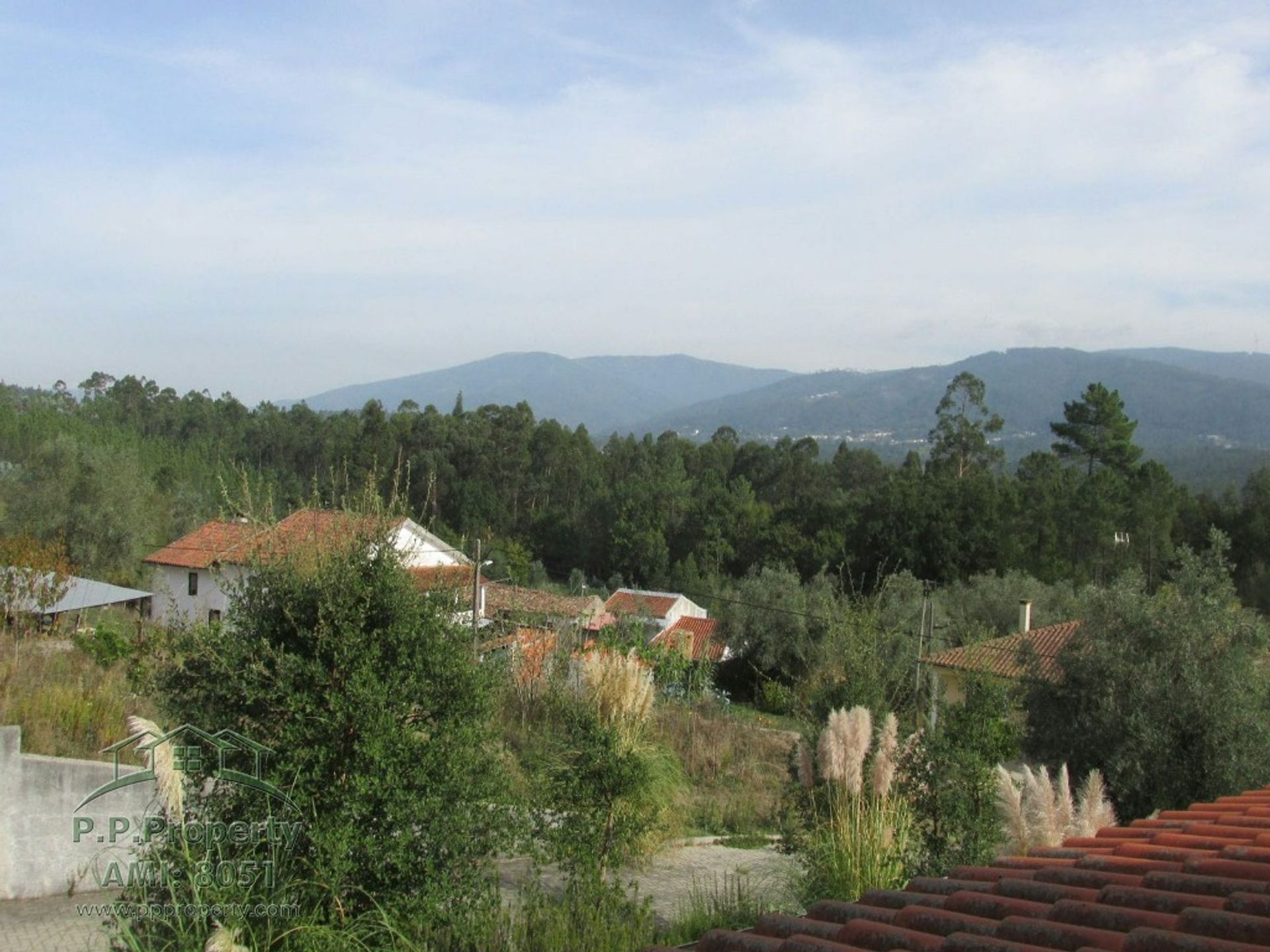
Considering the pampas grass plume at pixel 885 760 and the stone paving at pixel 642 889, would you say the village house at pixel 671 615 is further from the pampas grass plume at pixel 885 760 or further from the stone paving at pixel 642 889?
Result: the pampas grass plume at pixel 885 760

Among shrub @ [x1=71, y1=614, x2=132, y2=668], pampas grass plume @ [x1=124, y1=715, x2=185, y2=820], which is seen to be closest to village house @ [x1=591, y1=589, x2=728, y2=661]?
shrub @ [x1=71, y1=614, x2=132, y2=668]

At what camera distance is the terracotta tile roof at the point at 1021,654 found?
1098 cm

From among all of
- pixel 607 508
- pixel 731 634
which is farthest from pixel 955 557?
pixel 607 508

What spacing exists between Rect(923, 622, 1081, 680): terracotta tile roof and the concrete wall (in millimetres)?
8670

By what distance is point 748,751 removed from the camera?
1398cm

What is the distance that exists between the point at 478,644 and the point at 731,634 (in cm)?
2791

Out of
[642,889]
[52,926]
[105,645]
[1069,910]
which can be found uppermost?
[1069,910]

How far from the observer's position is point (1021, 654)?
1195cm

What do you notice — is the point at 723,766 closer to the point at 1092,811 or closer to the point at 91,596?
the point at 1092,811

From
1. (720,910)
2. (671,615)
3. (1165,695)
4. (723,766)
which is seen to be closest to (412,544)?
(720,910)

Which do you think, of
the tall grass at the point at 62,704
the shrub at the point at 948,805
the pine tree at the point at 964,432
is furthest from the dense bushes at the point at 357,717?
the pine tree at the point at 964,432

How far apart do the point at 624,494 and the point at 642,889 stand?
50.4m

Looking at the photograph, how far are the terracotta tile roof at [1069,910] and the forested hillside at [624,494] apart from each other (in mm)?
18994

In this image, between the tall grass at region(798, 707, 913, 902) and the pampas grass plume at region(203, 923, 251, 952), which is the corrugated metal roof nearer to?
the tall grass at region(798, 707, 913, 902)
